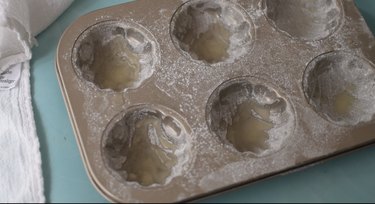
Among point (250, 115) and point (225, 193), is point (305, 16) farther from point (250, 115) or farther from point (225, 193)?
point (225, 193)

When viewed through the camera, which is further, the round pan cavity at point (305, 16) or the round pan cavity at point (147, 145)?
the round pan cavity at point (305, 16)

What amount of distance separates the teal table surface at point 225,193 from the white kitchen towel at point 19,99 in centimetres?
2

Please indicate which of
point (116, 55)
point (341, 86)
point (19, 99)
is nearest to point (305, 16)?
point (341, 86)

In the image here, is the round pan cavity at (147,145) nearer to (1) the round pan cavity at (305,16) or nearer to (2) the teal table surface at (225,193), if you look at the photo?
(2) the teal table surface at (225,193)

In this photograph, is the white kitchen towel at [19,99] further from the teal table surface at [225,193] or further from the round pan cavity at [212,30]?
the round pan cavity at [212,30]

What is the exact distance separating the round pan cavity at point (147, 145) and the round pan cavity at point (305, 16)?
1.02 feet

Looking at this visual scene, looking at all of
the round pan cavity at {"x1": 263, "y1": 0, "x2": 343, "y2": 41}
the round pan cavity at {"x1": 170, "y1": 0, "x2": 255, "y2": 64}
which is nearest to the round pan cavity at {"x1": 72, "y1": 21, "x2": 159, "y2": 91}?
the round pan cavity at {"x1": 170, "y1": 0, "x2": 255, "y2": 64}

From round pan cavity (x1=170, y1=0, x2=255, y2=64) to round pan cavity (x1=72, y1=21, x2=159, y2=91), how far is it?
7 cm

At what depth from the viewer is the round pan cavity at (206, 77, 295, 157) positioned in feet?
3.10

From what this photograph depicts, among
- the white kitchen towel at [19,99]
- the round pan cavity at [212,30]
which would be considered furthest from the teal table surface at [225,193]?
the round pan cavity at [212,30]

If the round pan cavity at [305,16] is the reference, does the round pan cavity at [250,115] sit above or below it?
below

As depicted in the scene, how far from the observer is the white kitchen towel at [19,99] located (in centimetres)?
90

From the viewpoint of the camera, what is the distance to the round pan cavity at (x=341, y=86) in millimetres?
995

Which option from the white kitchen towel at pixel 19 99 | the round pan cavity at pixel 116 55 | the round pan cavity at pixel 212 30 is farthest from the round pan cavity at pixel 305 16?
the white kitchen towel at pixel 19 99
